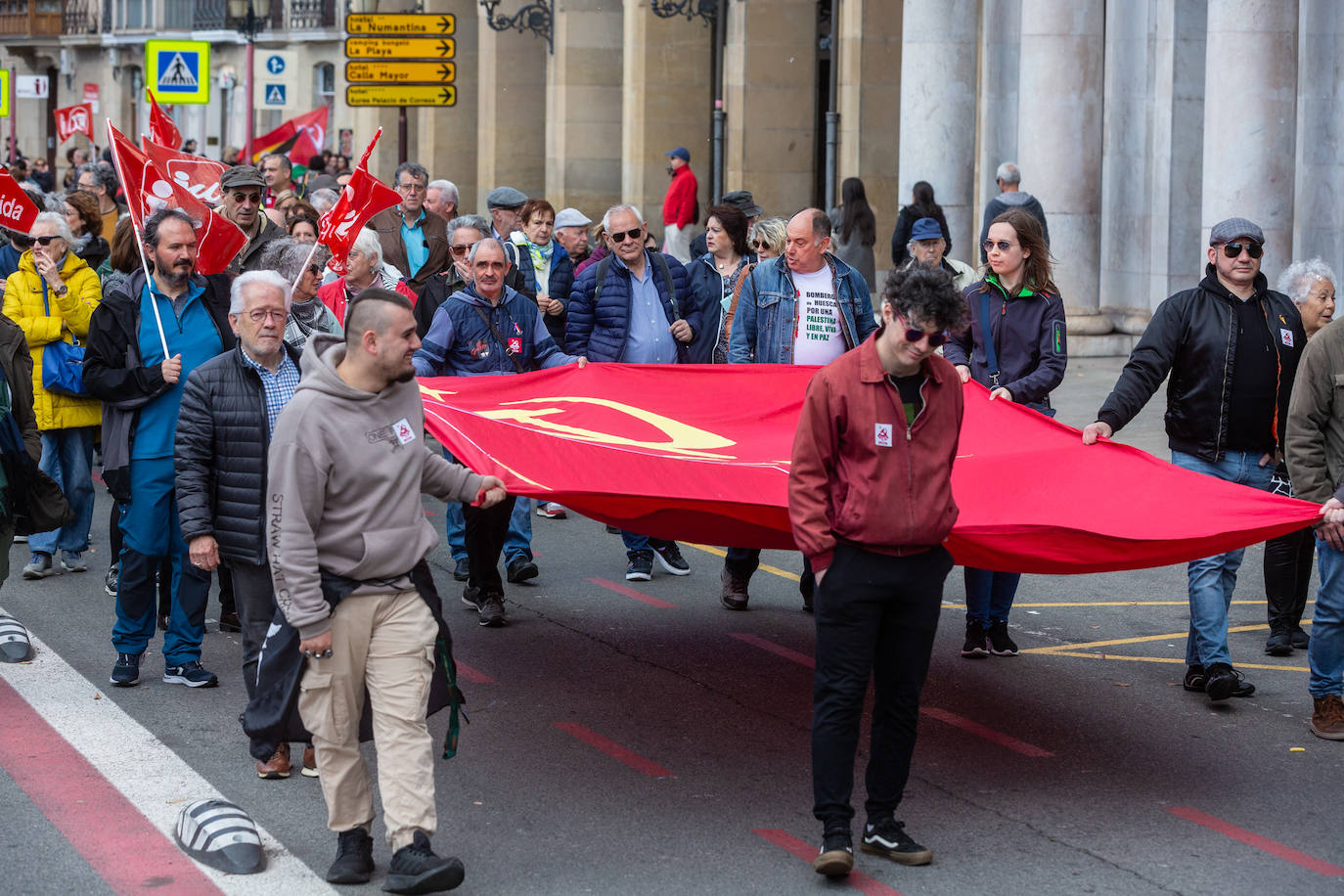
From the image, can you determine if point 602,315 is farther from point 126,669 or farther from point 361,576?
point 361,576

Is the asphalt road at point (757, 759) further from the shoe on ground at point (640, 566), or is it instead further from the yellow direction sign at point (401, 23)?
the yellow direction sign at point (401, 23)

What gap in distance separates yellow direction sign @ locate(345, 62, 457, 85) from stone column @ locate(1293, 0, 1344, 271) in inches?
350

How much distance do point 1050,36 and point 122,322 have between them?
1379 centimetres

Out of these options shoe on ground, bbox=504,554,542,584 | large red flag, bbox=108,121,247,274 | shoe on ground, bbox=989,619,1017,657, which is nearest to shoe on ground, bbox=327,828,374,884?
large red flag, bbox=108,121,247,274

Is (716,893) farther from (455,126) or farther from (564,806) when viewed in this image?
(455,126)

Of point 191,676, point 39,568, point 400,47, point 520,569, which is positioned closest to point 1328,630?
point 520,569

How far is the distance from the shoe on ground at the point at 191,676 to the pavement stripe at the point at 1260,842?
14.0 ft

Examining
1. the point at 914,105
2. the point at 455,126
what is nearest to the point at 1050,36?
the point at 914,105

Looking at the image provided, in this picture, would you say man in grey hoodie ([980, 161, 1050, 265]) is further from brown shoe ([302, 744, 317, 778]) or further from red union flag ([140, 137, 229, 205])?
brown shoe ([302, 744, 317, 778])

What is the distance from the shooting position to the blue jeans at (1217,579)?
8359 mm

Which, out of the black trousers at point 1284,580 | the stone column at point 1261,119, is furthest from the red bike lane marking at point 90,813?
the stone column at point 1261,119

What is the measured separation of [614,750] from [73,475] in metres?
5.18

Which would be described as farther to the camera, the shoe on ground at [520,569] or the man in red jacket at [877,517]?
the shoe on ground at [520,569]

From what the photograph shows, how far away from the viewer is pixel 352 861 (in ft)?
20.2
